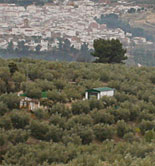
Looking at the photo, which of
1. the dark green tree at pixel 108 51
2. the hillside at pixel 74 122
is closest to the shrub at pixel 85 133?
the hillside at pixel 74 122

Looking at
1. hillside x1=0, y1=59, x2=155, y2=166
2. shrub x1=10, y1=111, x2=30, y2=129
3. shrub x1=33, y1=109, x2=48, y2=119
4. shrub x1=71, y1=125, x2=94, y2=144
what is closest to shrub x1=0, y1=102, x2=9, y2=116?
hillside x1=0, y1=59, x2=155, y2=166

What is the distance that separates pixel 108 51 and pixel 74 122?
782 inches

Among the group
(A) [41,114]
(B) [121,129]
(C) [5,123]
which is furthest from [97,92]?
(C) [5,123]

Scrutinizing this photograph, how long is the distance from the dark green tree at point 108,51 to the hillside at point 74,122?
36.5ft

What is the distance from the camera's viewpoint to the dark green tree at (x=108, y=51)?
3114 cm

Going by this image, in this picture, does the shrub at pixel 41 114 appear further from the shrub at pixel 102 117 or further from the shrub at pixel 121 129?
the shrub at pixel 121 129

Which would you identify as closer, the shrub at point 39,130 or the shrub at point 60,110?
the shrub at point 39,130

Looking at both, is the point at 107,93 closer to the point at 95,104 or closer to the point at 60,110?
the point at 95,104

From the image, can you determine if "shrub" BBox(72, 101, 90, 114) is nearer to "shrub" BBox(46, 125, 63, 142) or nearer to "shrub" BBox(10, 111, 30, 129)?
"shrub" BBox(10, 111, 30, 129)

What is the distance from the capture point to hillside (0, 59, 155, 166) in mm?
8945

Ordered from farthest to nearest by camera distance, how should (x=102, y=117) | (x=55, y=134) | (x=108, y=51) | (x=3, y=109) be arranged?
(x=108, y=51)
(x=102, y=117)
(x=3, y=109)
(x=55, y=134)

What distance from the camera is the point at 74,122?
1198cm

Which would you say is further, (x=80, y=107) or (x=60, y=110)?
(x=80, y=107)

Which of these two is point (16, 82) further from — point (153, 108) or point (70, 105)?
point (153, 108)
